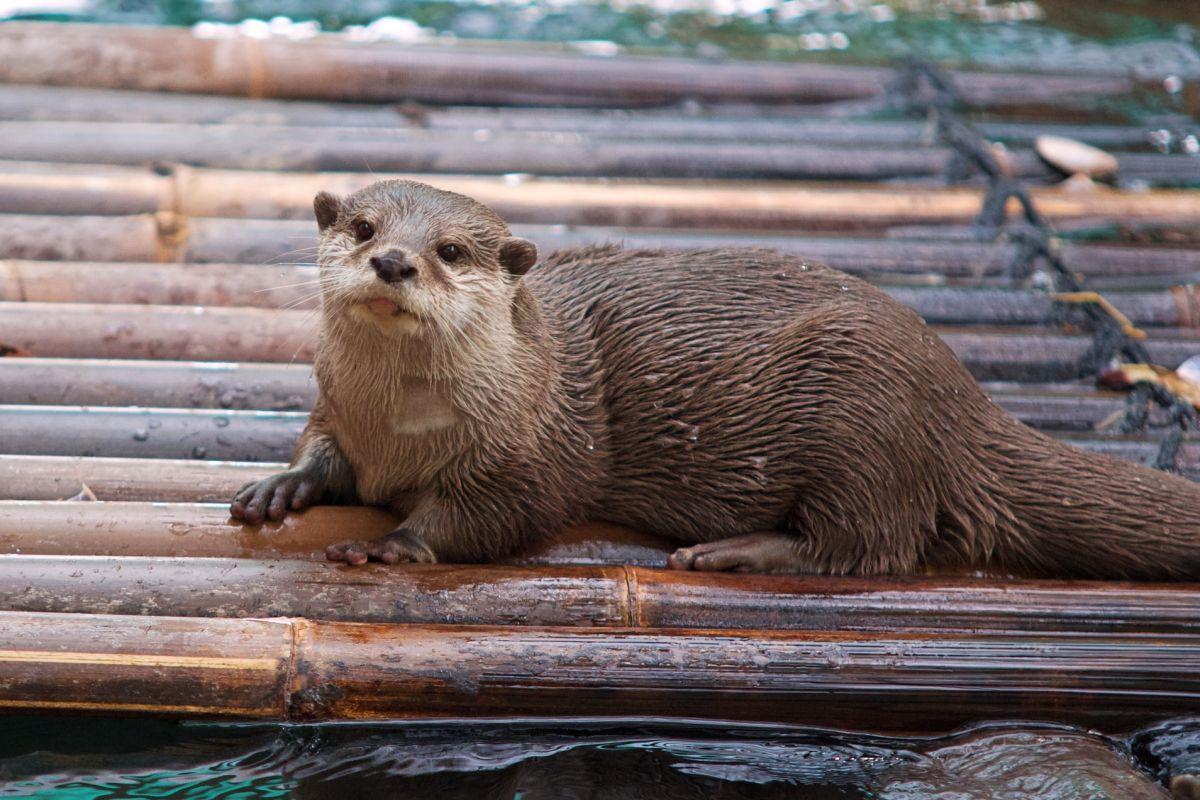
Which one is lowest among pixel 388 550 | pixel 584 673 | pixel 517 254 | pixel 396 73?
pixel 584 673

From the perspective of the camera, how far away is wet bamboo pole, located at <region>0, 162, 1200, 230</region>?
3.83 metres

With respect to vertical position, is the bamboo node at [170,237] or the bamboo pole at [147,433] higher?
the bamboo node at [170,237]

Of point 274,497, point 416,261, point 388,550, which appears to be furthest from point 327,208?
point 388,550

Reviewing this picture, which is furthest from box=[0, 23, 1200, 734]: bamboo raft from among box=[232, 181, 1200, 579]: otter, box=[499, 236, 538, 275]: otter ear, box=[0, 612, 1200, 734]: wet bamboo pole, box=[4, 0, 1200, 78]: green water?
box=[4, 0, 1200, 78]: green water

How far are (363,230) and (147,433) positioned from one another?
0.75 m

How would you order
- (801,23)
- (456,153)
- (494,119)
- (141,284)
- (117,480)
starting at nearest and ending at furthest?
(117,480) → (141,284) → (456,153) → (494,119) → (801,23)

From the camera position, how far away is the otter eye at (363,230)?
2.53 m

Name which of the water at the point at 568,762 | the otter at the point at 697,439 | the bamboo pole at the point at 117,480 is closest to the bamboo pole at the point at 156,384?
the bamboo pole at the point at 117,480

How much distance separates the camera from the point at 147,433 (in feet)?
9.66

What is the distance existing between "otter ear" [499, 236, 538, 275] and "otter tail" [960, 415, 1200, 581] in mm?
938

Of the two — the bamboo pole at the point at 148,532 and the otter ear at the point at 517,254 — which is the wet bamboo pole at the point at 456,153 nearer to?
the otter ear at the point at 517,254

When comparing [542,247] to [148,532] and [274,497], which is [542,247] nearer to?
[274,497]

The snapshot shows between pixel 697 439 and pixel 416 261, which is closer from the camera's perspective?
pixel 416 261

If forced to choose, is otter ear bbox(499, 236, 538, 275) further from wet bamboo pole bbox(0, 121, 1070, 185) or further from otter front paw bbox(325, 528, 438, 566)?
wet bamboo pole bbox(0, 121, 1070, 185)
